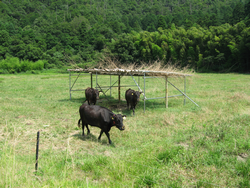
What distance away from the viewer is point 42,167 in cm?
493

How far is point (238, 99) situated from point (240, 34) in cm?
3580

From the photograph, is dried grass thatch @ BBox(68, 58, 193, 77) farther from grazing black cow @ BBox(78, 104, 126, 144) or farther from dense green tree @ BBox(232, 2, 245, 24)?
dense green tree @ BBox(232, 2, 245, 24)

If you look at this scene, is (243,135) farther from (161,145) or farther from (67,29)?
(67,29)

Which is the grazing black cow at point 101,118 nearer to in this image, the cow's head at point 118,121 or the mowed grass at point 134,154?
the cow's head at point 118,121

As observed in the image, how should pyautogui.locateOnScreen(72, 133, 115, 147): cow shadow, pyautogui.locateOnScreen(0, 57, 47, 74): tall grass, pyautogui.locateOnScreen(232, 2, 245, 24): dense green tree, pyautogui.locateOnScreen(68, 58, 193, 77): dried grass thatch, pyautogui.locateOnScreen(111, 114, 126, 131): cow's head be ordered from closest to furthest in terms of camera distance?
pyautogui.locateOnScreen(111, 114, 126, 131): cow's head < pyautogui.locateOnScreen(72, 133, 115, 147): cow shadow < pyautogui.locateOnScreen(68, 58, 193, 77): dried grass thatch < pyautogui.locateOnScreen(0, 57, 47, 74): tall grass < pyautogui.locateOnScreen(232, 2, 245, 24): dense green tree

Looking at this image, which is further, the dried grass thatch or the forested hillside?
the forested hillside

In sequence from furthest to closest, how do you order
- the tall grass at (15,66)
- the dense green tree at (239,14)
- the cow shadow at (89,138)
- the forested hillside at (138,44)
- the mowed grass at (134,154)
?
the dense green tree at (239,14)
the tall grass at (15,66)
the forested hillside at (138,44)
the cow shadow at (89,138)
the mowed grass at (134,154)

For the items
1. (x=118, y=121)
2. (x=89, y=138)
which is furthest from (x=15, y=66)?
(x=118, y=121)

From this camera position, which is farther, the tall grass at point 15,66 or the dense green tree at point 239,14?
the dense green tree at point 239,14

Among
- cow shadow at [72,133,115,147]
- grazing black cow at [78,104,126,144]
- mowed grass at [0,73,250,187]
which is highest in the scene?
grazing black cow at [78,104,126,144]

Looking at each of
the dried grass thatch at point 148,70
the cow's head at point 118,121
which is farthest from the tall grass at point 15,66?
the cow's head at point 118,121

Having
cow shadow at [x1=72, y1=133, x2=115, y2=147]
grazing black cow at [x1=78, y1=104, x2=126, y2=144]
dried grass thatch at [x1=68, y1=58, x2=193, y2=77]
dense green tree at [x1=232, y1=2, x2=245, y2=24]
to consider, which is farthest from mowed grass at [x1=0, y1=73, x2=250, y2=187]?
dense green tree at [x1=232, y1=2, x2=245, y2=24]

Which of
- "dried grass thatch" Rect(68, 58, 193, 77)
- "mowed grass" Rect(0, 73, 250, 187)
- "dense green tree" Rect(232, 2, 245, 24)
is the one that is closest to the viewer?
"mowed grass" Rect(0, 73, 250, 187)

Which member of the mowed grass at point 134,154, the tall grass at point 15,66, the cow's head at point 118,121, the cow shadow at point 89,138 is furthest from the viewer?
the tall grass at point 15,66
